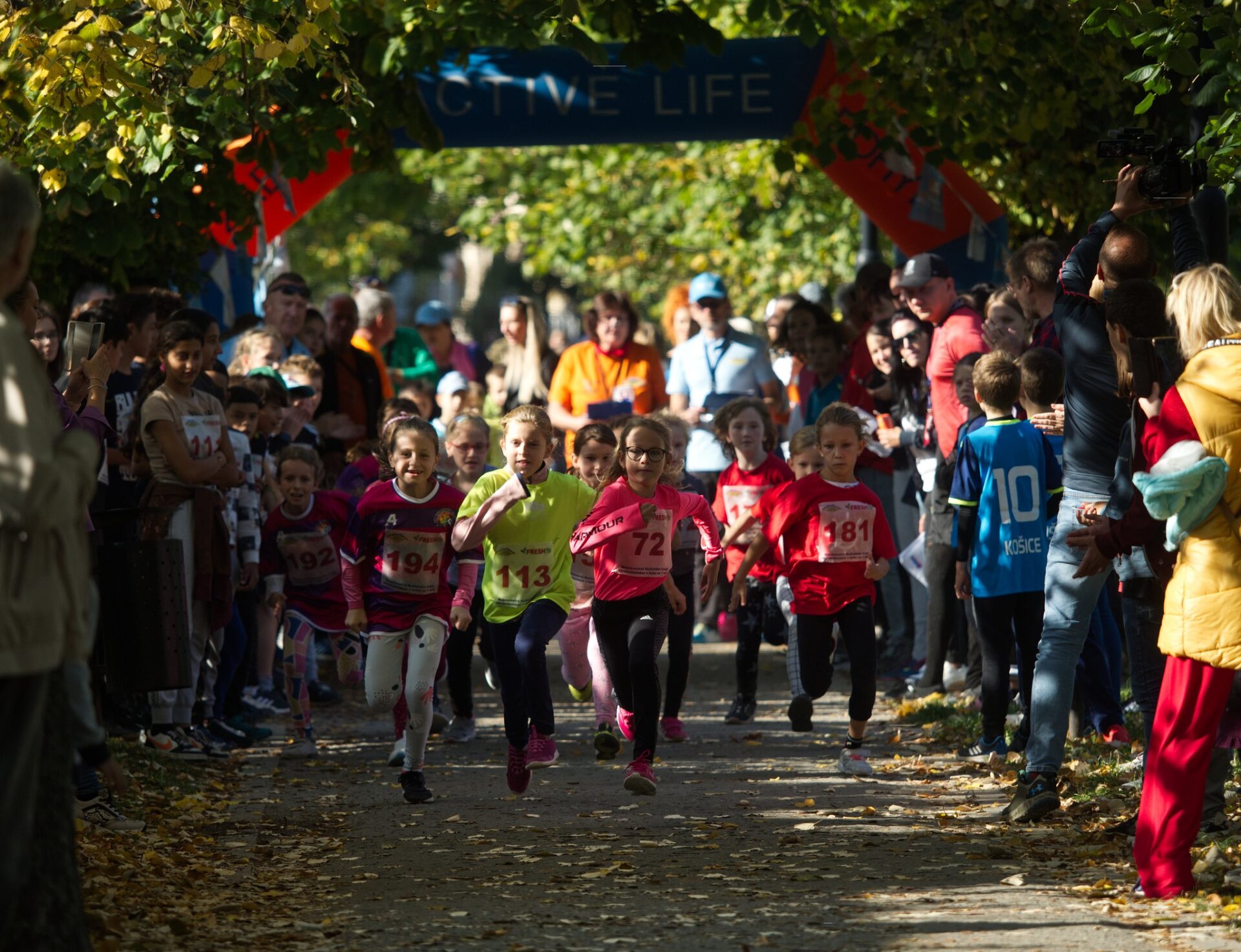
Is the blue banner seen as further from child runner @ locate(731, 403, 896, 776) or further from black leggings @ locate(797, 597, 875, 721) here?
black leggings @ locate(797, 597, 875, 721)

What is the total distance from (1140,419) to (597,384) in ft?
25.2

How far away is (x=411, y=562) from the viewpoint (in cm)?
833

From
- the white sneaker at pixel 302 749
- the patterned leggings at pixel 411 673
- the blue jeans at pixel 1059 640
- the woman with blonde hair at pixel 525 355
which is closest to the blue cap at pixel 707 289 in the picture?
the woman with blonde hair at pixel 525 355

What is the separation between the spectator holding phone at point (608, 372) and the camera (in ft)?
45.0

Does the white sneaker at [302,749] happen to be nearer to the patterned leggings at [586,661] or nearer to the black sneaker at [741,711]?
the patterned leggings at [586,661]

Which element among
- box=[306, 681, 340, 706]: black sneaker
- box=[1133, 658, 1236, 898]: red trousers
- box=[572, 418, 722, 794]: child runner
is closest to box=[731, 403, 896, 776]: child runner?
box=[572, 418, 722, 794]: child runner

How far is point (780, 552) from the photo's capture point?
10406mm

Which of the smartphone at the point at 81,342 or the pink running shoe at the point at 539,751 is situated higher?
the smartphone at the point at 81,342

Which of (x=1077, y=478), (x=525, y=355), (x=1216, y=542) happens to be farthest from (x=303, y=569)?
(x=525, y=355)

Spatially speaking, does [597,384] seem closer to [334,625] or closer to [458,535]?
[334,625]

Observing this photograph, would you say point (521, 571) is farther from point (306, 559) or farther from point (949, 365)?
point (949, 365)

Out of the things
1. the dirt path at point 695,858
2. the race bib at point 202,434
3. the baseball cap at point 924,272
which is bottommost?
the dirt path at point 695,858

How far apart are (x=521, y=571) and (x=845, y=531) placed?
1776 mm

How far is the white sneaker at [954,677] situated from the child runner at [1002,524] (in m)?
2.43
